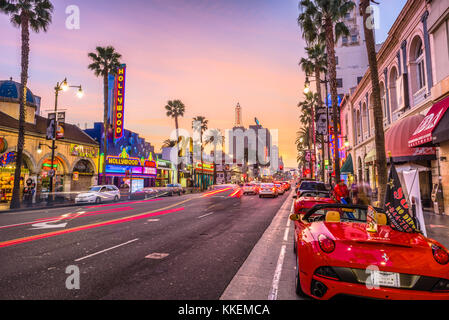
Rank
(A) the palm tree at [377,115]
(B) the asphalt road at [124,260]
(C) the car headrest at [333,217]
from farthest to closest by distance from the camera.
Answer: (A) the palm tree at [377,115] → (C) the car headrest at [333,217] → (B) the asphalt road at [124,260]

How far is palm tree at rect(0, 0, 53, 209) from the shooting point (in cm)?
2016

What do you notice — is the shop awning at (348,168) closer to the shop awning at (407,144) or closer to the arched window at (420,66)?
the shop awning at (407,144)

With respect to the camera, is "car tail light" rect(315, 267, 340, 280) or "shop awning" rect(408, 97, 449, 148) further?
"shop awning" rect(408, 97, 449, 148)

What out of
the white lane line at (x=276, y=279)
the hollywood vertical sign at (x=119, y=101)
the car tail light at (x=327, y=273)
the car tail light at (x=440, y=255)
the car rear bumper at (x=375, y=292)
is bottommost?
the white lane line at (x=276, y=279)

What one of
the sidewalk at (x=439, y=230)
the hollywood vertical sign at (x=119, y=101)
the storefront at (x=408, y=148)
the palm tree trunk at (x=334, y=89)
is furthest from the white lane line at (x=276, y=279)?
the hollywood vertical sign at (x=119, y=101)

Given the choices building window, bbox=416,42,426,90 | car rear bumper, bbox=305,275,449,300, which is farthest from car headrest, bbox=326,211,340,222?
building window, bbox=416,42,426,90

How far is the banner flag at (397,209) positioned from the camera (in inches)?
180

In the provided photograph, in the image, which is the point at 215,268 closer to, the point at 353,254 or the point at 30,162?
the point at 353,254

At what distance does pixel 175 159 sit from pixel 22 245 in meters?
52.6

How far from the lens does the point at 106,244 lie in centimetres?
746

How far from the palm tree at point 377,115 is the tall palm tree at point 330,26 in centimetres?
671

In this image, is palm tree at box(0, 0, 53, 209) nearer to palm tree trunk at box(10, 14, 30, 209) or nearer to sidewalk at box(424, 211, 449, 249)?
palm tree trunk at box(10, 14, 30, 209)

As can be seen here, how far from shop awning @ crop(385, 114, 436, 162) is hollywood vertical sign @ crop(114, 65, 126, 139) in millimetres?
30526
